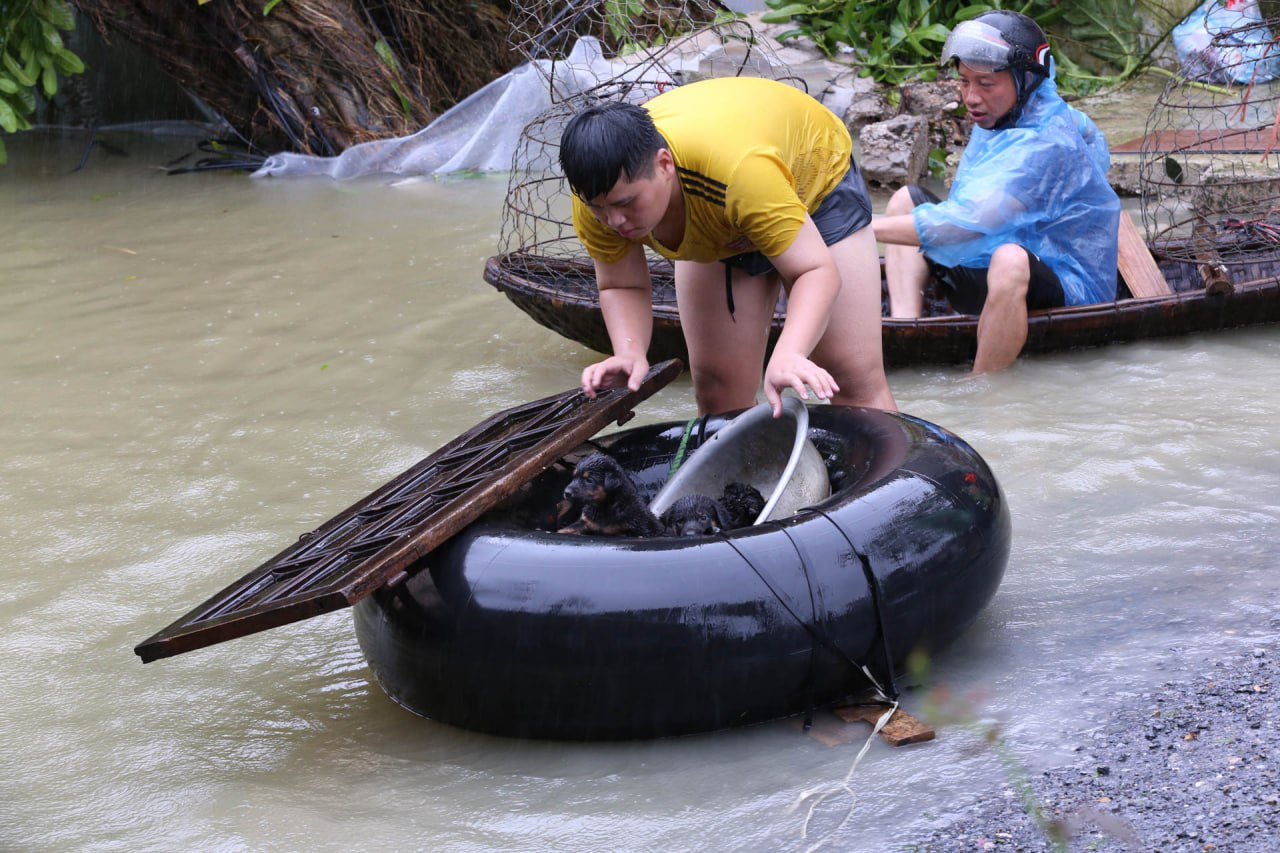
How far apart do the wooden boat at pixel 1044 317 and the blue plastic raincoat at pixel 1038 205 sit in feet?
0.55

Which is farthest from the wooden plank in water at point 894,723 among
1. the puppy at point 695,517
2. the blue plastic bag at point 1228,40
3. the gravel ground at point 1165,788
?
the blue plastic bag at point 1228,40

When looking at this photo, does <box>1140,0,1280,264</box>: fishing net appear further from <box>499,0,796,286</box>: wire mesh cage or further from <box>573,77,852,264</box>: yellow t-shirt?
<box>499,0,796,286</box>: wire mesh cage

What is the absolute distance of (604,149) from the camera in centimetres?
291

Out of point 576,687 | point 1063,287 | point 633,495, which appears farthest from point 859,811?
point 1063,287

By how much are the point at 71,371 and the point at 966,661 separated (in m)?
4.47

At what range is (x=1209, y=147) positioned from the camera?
838cm

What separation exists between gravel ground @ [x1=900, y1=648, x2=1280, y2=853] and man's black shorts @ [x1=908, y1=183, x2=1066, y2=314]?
8.84 feet

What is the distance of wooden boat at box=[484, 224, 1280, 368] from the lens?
5309 mm

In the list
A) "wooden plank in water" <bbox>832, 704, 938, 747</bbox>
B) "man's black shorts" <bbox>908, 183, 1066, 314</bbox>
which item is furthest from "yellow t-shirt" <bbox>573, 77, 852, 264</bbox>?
"man's black shorts" <bbox>908, 183, 1066, 314</bbox>

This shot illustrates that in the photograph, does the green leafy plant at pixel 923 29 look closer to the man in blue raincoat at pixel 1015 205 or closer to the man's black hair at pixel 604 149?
the man in blue raincoat at pixel 1015 205

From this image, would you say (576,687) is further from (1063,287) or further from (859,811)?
(1063,287)

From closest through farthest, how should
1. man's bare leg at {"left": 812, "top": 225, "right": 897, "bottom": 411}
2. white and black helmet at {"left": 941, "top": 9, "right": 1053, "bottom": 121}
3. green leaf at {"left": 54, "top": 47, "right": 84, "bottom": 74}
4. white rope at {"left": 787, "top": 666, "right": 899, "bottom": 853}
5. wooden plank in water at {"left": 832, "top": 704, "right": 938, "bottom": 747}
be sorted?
1. white rope at {"left": 787, "top": 666, "right": 899, "bottom": 853}
2. wooden plank in water at {"left": 832, "top": 704, "right": 938, "bottom": 747}
3. man's bare leg at {"left": 812, "top": 225, "right": 897, "bottom": 411}
4. white and black helmet at {"left": 941, "top": 9, "right": 1053, "bottom": 121}
5. green leaf at {"left": 54, "top": 47, "right": 84, "bottom": 74}

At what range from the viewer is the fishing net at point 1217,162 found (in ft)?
20.3

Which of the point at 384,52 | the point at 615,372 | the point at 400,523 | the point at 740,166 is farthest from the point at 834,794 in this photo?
the point at 384,52
